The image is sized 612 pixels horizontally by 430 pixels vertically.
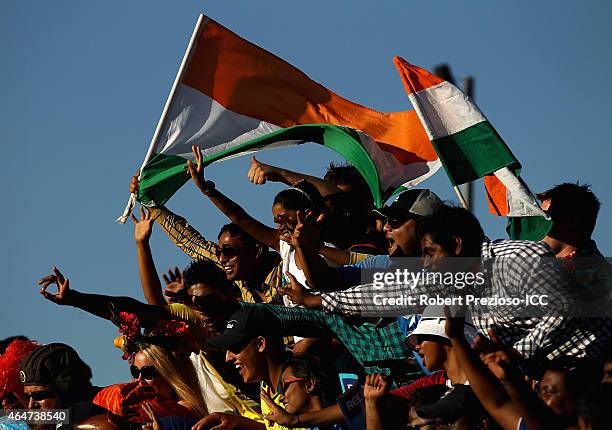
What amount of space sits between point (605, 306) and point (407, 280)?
3.37 ft

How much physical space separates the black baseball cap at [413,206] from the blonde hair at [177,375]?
70.7 inches

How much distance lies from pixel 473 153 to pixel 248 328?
6.19ft

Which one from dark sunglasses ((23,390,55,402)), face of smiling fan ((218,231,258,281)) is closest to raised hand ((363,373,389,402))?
dark sunglasses ((23,390,55,402))

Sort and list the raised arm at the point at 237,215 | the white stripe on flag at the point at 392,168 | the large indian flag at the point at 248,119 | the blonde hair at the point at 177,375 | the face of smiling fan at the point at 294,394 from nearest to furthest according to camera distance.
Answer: the face of smiling fan at the point at 294,394
the blonde hair at the point at 177,375
the raised arm at the point at 237,215
the white stripe on flag at the point at 392,168
the large indian flag at the point at 248,119

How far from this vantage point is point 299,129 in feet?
31.0

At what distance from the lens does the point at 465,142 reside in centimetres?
838

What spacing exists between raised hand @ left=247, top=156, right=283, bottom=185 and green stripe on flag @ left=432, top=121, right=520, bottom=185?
140cm

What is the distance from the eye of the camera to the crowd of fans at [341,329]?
5926 mm

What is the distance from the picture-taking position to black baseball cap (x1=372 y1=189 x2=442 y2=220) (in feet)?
24.5

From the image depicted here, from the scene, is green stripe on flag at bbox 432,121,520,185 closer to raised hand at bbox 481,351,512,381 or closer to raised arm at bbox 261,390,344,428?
raised arm at bbox 261,390,344,428

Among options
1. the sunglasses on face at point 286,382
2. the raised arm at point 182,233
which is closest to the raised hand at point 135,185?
the raised arm at point 182,233

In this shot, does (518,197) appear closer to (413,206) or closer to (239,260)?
(413,206)

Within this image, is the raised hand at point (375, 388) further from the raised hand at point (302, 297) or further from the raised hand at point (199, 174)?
the raised hand at point (199, 174)

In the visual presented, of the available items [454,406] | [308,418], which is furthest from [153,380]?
[454,406]
